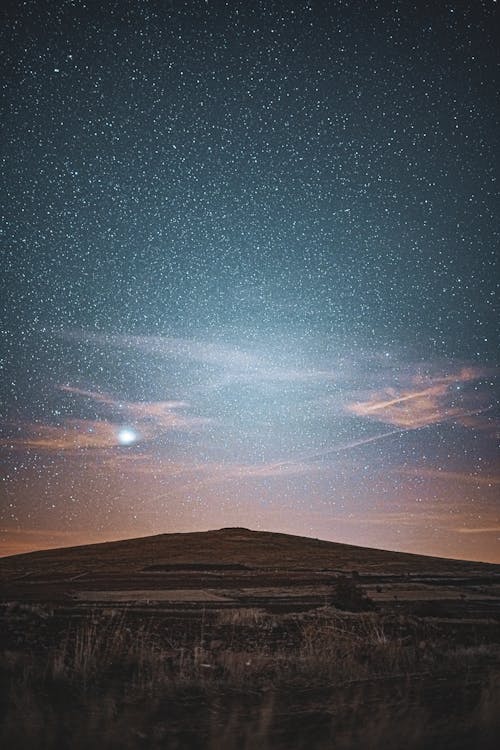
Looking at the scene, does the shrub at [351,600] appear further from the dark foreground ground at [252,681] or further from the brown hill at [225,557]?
the brown hill at [225,557]

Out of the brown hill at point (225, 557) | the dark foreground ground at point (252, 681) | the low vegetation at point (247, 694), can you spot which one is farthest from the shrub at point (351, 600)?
the brown hill at point (225, 557)

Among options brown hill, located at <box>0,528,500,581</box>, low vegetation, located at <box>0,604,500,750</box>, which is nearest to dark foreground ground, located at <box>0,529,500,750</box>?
low vegetation, located at <box>0,604,500,750</box>

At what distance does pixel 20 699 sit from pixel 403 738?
3.55m

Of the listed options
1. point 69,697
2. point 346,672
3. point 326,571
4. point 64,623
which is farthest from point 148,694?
point 326,571

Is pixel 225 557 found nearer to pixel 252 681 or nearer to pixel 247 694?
pixel 252 681

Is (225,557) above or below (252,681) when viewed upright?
below

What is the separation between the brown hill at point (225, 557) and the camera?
44594mm

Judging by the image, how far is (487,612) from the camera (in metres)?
17.7

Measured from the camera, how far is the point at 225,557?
51.1 m

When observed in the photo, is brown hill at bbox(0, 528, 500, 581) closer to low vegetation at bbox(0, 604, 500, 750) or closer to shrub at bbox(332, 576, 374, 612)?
shrub at bbox(332, 576, 374, 612)

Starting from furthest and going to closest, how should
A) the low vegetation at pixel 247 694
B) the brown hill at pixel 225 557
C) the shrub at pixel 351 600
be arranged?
the brown hill at pixel 225 557
the shrub at pixel 351 600
the low vegetation at pixel 247 694

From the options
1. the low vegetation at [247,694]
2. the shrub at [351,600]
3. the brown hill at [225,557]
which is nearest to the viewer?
the low vegetation at [247,694]

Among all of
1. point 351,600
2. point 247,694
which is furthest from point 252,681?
point 351,600

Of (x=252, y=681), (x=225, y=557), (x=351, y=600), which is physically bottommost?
(x=225, y=557)
